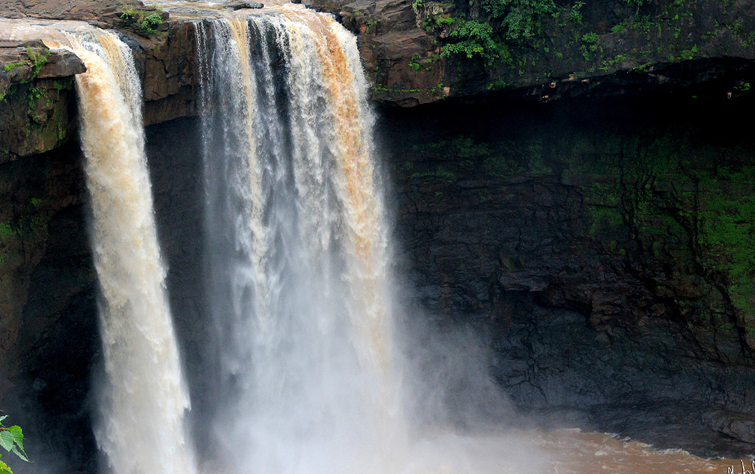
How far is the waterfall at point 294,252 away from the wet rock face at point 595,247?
83.6 inches

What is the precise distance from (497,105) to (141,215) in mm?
9885

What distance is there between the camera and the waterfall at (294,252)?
15023 millimetres

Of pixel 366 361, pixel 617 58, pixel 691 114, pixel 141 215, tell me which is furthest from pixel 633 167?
pixel 141 215

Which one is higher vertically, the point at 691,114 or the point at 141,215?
the point at 691,114

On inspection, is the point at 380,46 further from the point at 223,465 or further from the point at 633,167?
the point at 223,465

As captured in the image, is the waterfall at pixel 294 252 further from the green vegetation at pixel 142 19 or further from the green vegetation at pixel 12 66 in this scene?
the green vegetation at pixel 12 66

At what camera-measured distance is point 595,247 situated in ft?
62.2

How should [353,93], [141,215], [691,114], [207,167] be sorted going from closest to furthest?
[141,215] → [207,167] → [353,93] → [691,114]

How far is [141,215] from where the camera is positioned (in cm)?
1302

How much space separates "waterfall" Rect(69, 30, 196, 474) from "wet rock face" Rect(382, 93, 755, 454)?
733cm

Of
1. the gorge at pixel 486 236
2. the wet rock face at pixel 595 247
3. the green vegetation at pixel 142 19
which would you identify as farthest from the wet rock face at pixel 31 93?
the wet rock face at pixel 595 247

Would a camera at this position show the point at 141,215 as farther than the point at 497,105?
No

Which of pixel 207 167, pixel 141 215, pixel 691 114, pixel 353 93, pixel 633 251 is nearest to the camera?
pixel 141 215

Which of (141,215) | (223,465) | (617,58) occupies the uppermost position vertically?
(617,58)
